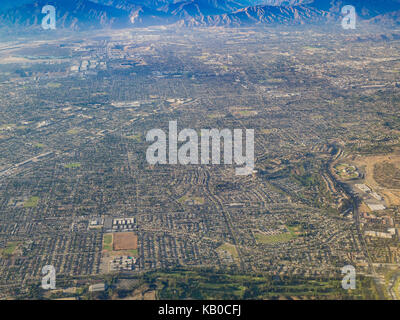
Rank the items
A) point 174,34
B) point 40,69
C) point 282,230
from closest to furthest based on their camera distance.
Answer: point 282,230 → point 40,69 → point 174,34

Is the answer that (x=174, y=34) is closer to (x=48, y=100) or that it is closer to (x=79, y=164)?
(x=48, y=100)

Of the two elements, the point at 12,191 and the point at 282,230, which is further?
the point at 12,191

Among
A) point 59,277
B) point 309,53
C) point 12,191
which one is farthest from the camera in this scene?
point 309,53

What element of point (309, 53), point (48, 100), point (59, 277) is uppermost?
point (309, 53)

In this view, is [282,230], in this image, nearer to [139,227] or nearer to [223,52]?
[139,227]

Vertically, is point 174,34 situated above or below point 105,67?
above

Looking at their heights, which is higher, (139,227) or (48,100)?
(48,100)

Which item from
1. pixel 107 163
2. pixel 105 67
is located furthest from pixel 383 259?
pixel 105 67

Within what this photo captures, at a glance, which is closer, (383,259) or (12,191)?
(383,259)

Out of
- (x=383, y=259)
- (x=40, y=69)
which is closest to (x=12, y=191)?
(x=383, y=259)
